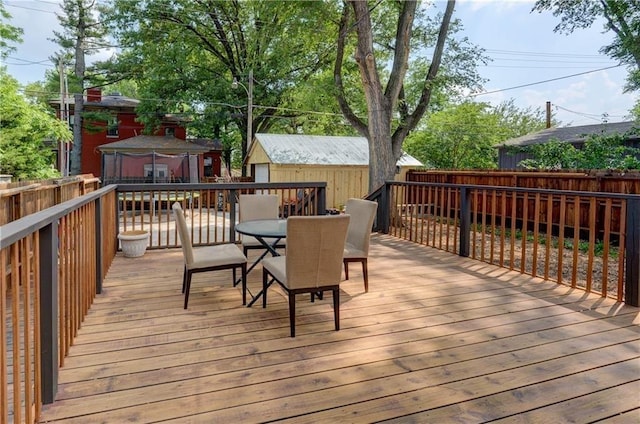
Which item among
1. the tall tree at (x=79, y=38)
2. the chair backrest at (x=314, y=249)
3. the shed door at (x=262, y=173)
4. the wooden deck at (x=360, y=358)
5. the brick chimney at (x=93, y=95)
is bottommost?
the wooden deck at (x=360, y=358)

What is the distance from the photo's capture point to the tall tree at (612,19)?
10664 mm

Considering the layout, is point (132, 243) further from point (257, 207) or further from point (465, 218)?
point (465, 218)

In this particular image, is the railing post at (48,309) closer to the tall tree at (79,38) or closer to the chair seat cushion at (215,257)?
the chair seat cushion at (215,257)

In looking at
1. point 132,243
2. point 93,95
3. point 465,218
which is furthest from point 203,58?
point 465,218

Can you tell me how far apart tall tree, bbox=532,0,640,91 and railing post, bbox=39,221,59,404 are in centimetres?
1350

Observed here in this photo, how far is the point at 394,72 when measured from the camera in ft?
26.5

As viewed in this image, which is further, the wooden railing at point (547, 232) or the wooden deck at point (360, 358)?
the wooden railing at point (547, 232)

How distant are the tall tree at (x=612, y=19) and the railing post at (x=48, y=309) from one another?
13495mm

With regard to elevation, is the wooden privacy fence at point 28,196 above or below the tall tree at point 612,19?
below

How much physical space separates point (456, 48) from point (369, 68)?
2653 mm

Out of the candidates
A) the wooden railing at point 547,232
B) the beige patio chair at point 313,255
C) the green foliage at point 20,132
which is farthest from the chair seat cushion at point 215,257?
the green foliage at point 20,132

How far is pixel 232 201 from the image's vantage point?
5.48m

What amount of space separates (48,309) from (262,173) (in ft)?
45.2

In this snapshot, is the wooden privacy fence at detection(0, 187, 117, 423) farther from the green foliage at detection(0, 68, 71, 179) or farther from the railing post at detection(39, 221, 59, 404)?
the green foliage at detection(0, 68, 71, 179)
